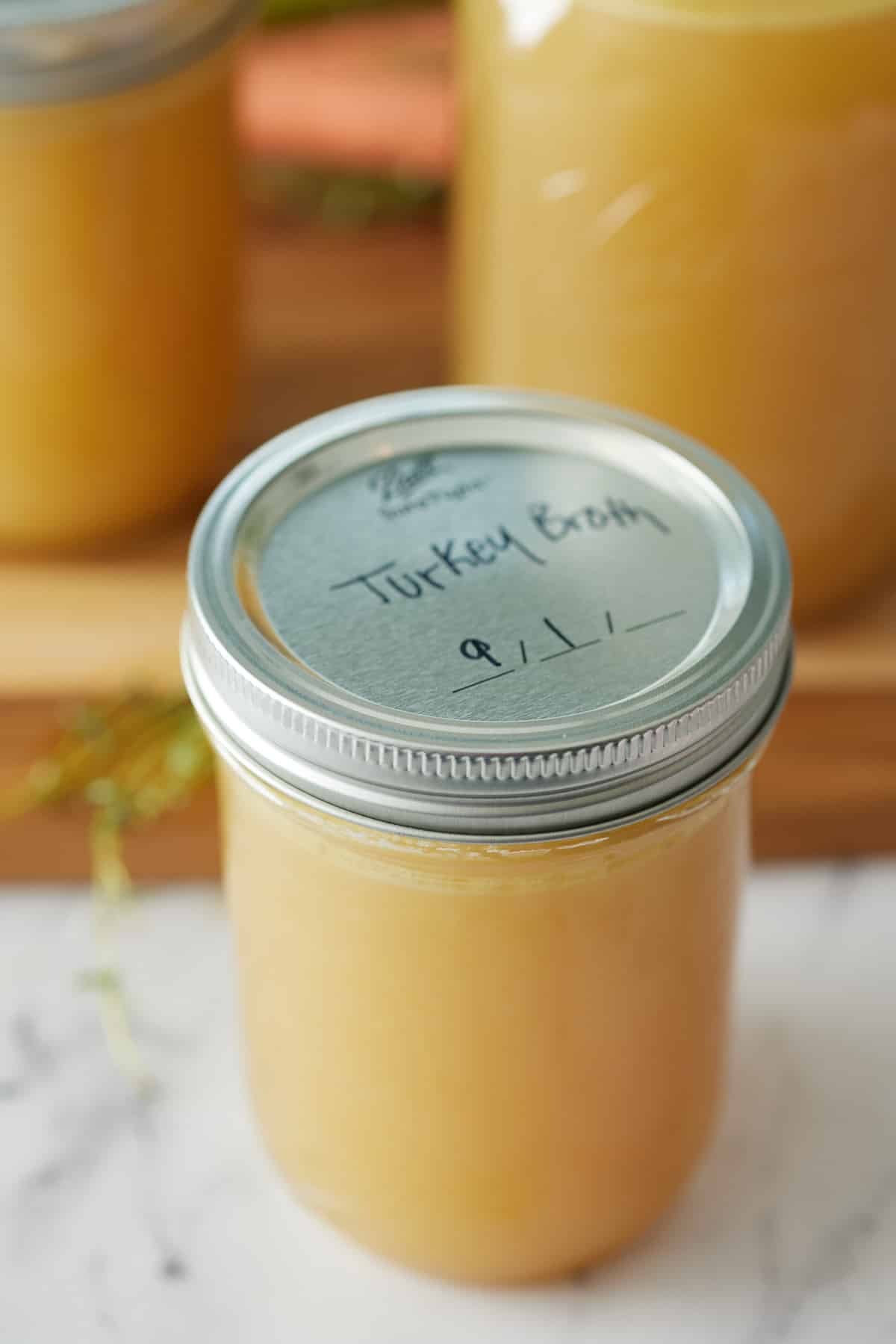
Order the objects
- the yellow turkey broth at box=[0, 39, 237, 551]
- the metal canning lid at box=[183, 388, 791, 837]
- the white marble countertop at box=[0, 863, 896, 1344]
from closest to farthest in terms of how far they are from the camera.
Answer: the metal canning lid at box=[183, 388, 791, 837]
the white marble countertop at box=[0, 863, 896, 1344]
the yellow turkey broth at box=[0, 39, 237, 551]

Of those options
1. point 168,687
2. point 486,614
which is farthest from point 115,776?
point 486,614

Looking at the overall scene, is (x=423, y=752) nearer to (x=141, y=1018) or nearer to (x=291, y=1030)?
(x=291, y=1030)

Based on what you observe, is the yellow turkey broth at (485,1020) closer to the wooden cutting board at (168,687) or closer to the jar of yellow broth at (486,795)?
the jar of yellow broth at (486,795)

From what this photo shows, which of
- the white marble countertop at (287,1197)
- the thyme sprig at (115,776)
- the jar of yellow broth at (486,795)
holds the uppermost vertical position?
the jar of yellow broth at (486,795)

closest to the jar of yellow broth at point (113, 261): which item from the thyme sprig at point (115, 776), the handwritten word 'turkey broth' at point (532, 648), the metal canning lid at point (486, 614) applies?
the thyme sprig at point (115, 776)

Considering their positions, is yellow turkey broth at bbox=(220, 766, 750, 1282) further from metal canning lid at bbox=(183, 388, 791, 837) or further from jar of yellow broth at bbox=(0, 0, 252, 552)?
jar of yellow broth at bbox=(0, 0, 252, 552)

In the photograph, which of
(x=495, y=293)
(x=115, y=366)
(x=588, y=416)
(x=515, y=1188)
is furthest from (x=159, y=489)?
(x=515, y=1188)

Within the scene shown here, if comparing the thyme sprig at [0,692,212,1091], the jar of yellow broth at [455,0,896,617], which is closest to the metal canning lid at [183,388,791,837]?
the jar of yellow broth at [455,0,896,617]
